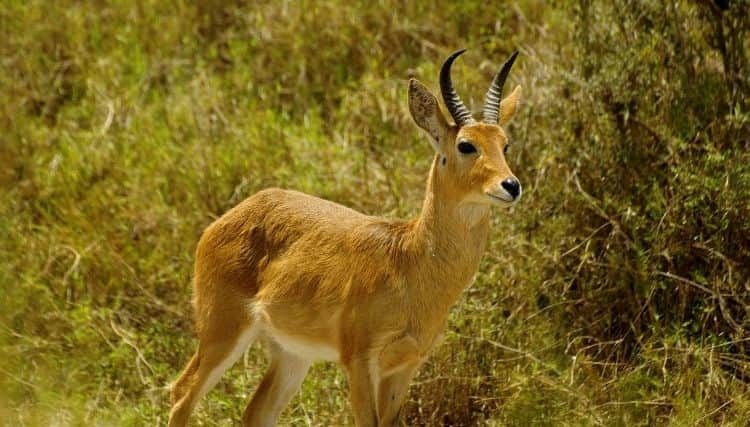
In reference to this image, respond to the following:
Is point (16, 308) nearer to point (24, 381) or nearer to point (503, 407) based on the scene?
point (24, 381)

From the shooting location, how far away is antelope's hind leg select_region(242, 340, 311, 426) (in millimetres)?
7734

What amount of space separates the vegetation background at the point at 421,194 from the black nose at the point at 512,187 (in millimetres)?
1631

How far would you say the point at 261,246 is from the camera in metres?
7.65

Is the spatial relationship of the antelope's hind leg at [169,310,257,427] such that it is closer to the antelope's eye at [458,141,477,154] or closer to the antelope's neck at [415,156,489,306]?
the antelope's neck at [415,156,489,306]

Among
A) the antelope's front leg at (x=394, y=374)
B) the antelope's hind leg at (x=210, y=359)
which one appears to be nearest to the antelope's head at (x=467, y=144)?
the antelope's front leg at (x=394, y=374)

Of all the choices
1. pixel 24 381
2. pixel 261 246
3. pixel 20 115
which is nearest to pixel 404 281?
pixel 261 246

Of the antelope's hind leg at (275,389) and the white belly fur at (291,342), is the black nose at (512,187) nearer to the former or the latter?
the white belly fur at (291,342)

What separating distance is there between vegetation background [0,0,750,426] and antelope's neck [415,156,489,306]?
111 cm

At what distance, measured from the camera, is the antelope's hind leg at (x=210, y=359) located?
7.45m

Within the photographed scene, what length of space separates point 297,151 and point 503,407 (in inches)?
131

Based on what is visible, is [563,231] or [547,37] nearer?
[563,231]

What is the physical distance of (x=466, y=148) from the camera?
682cm

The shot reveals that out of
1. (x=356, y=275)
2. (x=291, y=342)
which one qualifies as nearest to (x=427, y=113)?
(x=356, y=275)

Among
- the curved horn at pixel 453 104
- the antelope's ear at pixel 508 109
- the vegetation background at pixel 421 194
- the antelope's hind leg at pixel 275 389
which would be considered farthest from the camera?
the vegetation background at pixel 421 194
